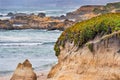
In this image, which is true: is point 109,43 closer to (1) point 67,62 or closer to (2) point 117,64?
(2) point 117,64

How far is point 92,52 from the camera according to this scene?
46.8ft

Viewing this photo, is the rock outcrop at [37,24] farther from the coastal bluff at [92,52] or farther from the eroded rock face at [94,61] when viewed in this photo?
the eroded rock face at [94,61]

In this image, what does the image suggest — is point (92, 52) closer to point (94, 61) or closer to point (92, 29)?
point (94, 61)

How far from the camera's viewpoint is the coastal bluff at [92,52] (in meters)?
13.7

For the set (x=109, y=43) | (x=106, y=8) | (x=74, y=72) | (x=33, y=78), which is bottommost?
(x=106, y=8)

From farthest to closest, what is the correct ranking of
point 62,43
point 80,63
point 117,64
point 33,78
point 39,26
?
1. point 39,26
2. point 33,78
3. point 62,43
4. point 80,63
5. point 117,64

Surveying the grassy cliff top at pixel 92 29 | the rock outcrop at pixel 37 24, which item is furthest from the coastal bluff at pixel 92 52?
the rock outcrop at pixel 37 24

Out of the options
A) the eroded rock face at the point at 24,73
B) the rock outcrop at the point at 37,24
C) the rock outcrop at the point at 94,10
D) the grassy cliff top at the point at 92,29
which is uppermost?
the grassy cliff top at the point at 92,29

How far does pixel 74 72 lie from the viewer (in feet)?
47.6

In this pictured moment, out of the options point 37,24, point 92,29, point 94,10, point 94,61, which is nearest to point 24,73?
Result: point 92,29

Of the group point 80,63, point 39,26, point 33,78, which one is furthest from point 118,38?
point 39,26

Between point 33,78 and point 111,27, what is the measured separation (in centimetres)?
573

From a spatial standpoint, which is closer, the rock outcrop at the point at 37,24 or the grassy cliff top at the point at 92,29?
the grassy cliff top at the point at 92,29

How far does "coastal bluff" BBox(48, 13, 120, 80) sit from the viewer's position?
1370cm
